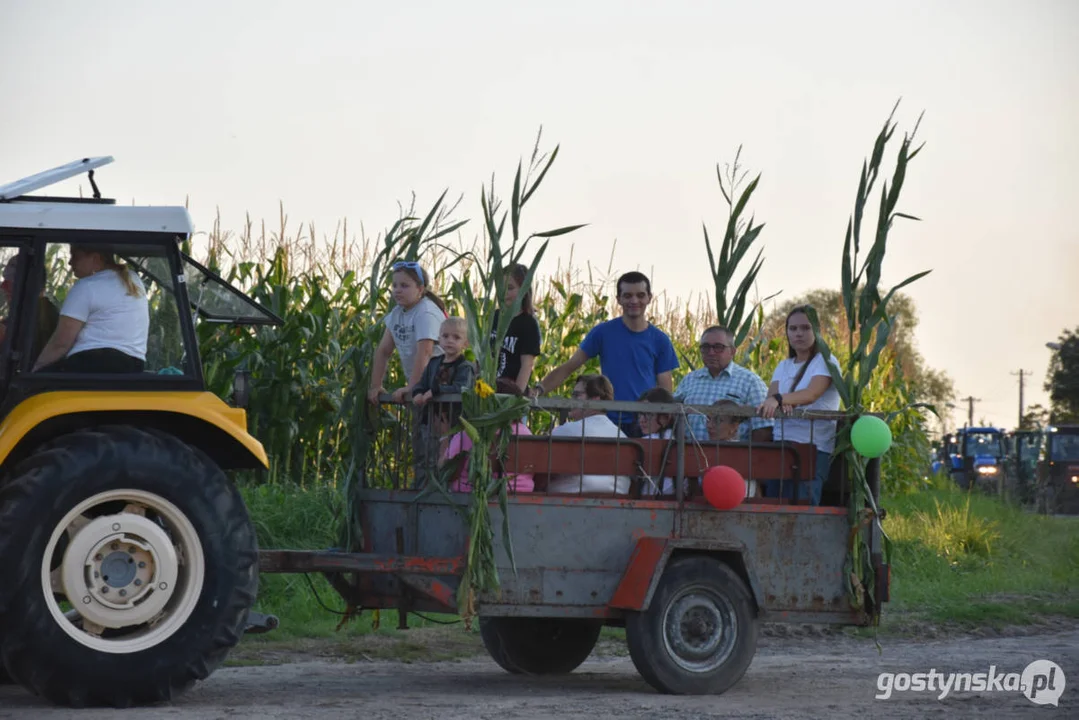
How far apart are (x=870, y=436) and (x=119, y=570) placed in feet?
11.6

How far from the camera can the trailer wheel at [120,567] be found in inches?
231

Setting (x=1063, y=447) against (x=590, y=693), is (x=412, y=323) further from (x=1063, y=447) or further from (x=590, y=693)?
(x=1063, y=447)

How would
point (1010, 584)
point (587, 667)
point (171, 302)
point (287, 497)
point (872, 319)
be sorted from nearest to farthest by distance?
point (171, 302), point (872, 319), point (587, 667), point (287, 497), point (1010, 584)

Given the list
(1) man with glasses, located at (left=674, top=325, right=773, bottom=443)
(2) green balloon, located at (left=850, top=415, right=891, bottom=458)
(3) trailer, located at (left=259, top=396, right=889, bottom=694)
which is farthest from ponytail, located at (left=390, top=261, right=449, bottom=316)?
(2) green balloon, located at (left=850, top=415, right=891, bottom=458)

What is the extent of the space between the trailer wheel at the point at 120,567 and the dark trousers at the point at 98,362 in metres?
0.29

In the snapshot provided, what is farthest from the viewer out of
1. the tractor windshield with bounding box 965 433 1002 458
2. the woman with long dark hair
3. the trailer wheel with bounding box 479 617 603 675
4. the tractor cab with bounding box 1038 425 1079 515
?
the tractor windshield with bounding box 965 433 1002 458

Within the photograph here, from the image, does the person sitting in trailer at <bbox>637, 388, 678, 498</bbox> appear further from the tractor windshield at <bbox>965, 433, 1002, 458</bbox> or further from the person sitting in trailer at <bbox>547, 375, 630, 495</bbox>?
the tractor windshield at <bbox>965, 433, 1002, 458</bbox>

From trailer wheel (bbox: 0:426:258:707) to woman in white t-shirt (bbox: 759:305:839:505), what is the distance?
273 centimetres

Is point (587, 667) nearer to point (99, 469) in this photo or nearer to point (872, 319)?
point (872, 319)

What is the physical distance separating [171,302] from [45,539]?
3.80ft

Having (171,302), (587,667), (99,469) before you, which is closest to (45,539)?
(99,469)

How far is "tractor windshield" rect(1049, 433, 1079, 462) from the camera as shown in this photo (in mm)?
30094

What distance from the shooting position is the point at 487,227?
23.4ft

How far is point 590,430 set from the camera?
7.55 m
